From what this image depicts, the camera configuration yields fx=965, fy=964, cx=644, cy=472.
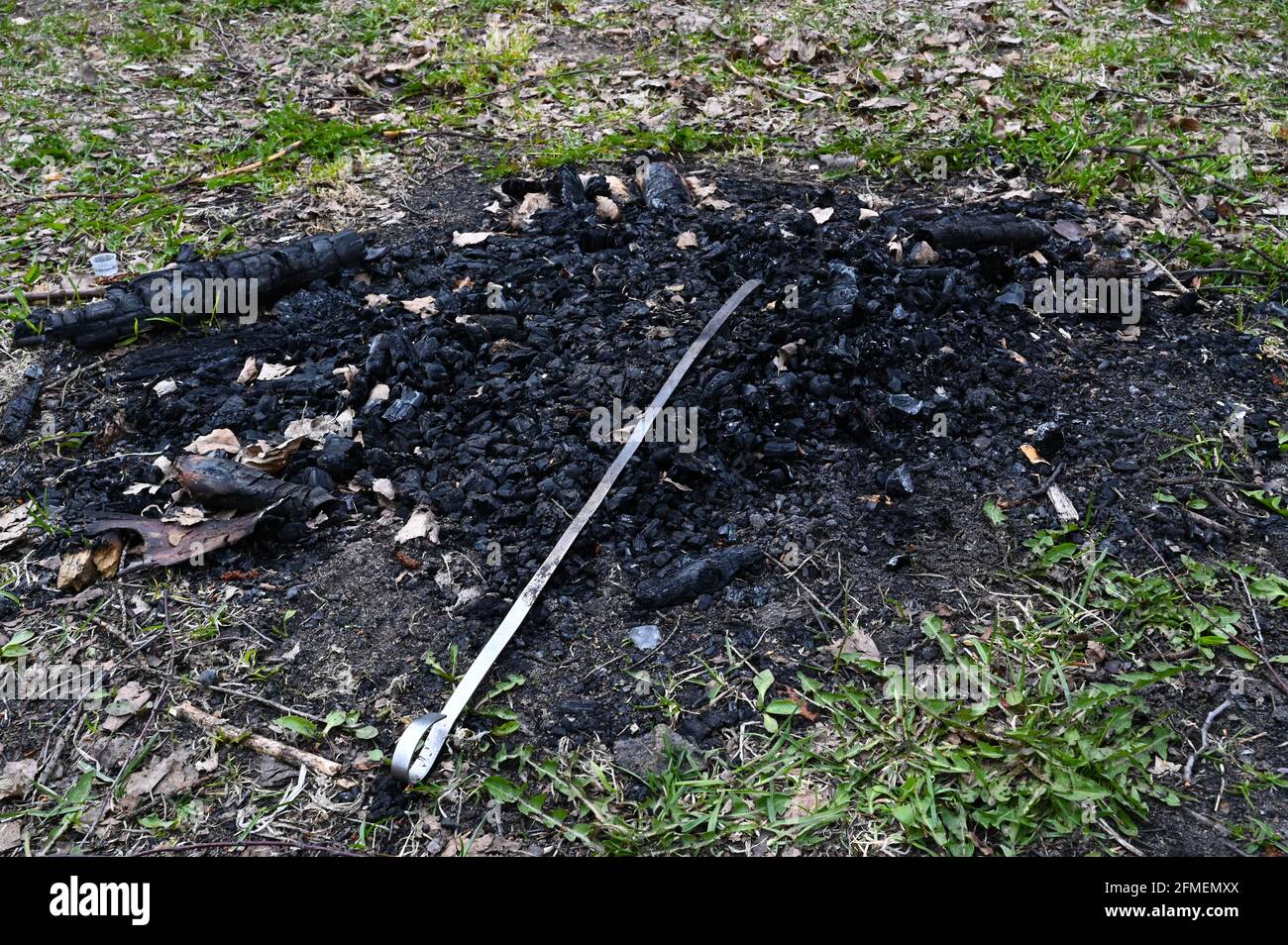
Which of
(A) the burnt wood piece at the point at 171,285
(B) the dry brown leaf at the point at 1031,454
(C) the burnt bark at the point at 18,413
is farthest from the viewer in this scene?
(A) the burnt wood piece at the point at 171,285

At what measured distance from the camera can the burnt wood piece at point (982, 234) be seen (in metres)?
4.10

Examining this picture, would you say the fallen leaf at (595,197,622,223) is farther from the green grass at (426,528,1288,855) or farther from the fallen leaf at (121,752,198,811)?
the fallen leaf at (121,752,198,811)

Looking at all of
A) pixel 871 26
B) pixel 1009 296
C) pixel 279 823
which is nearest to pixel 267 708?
pixel 279 823

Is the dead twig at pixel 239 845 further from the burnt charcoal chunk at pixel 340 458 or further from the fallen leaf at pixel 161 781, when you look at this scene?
the burnt charcoal chunk at pixel 340 458

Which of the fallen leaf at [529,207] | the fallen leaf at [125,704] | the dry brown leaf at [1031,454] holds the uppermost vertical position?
the fallen leaf at [529,207]

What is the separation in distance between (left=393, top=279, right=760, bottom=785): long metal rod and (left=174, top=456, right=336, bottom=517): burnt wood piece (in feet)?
2.71

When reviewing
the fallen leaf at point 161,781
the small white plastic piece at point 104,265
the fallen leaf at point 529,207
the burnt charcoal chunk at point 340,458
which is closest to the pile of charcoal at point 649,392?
the burnt charcoal chunk at point 340,458

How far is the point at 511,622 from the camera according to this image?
2.79 metres

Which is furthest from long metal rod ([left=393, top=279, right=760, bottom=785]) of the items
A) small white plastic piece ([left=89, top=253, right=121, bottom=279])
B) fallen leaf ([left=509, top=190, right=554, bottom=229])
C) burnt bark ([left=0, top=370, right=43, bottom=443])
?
small white plastic piece ([left=89, top=253, right=121, bottom=279])

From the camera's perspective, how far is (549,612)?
2859 millimetres

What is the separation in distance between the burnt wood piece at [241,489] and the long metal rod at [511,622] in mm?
826

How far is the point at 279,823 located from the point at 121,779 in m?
0.48

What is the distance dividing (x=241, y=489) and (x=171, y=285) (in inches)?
56.8

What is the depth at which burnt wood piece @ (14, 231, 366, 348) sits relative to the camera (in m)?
3.98
